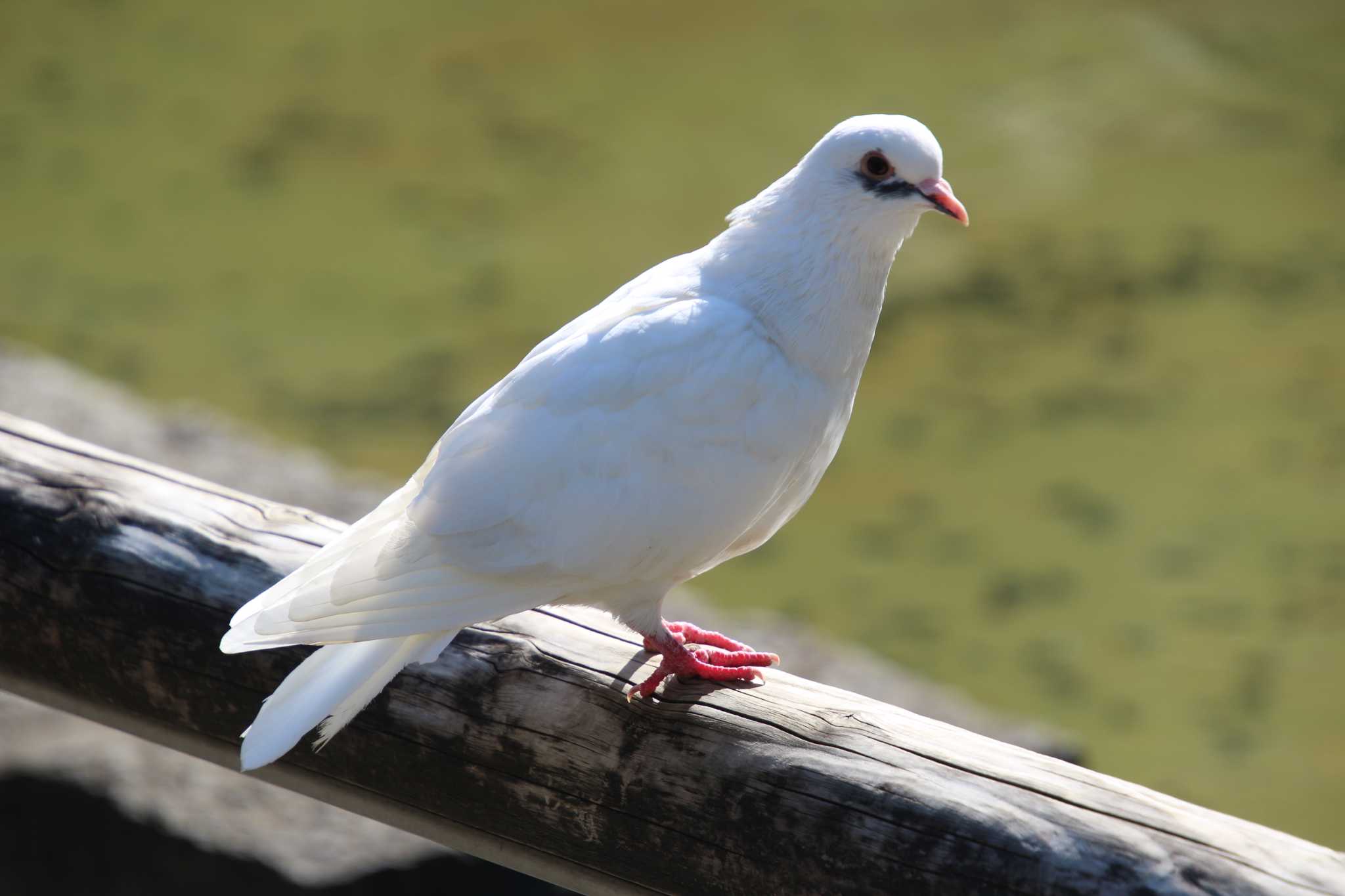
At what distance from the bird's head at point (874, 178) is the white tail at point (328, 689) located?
76 cm

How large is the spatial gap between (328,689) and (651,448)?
0.50 meters

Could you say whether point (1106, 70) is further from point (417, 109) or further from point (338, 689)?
point (338, 689)

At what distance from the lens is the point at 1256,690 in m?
4.16

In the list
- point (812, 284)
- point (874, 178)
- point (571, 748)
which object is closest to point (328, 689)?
point (571, 748)

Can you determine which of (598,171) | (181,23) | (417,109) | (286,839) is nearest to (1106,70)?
(598,171)

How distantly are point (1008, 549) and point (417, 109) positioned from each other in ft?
12.0

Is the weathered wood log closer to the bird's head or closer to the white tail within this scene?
the white tail

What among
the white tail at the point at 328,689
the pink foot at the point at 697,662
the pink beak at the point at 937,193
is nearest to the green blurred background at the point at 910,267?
the pink foot at the point at 697,662

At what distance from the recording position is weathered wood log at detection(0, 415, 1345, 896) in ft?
4.97

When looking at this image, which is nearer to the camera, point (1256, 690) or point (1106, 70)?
point (1256, 690)

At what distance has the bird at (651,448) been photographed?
1.79 meters

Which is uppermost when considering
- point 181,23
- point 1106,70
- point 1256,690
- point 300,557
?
point 1106,70

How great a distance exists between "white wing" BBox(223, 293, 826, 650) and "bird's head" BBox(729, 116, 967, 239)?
7.8 inches

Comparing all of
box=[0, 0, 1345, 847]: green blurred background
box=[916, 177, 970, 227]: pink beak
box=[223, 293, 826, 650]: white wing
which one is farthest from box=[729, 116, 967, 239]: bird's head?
box=[0, 0, 1345, 847]: green blurred background
